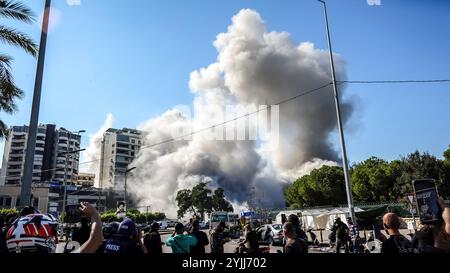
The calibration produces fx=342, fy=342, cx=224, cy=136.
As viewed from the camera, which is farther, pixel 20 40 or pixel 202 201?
pixel 202 201

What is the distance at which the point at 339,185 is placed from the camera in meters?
69.1

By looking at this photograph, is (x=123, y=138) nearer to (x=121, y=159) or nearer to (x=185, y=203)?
(x=121, y=159)

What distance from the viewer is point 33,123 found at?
9359mm

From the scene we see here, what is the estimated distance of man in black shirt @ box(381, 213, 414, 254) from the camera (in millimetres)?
4344

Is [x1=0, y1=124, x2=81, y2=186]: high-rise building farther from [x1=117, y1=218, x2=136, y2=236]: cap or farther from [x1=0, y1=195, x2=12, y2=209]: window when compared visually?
[x1=117, y1=218, x2=136, y2=236]: cap

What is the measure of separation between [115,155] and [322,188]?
84273mm

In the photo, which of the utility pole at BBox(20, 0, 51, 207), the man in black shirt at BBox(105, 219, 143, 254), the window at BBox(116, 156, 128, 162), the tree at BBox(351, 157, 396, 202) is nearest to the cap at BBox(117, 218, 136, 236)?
the man in black shirt at BBox(105, 219, 143, 254)

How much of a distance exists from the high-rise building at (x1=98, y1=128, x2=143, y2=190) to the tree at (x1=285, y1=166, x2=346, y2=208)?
7450 centimetres

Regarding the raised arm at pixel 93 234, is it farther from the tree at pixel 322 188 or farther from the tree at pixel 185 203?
the tree at pixel 185 203

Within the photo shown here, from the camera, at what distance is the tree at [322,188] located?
68.9m

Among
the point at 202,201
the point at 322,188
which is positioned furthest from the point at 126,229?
the point at 202,201

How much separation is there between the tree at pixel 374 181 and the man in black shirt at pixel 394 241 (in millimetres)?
58873

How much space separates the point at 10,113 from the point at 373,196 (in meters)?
57.8
